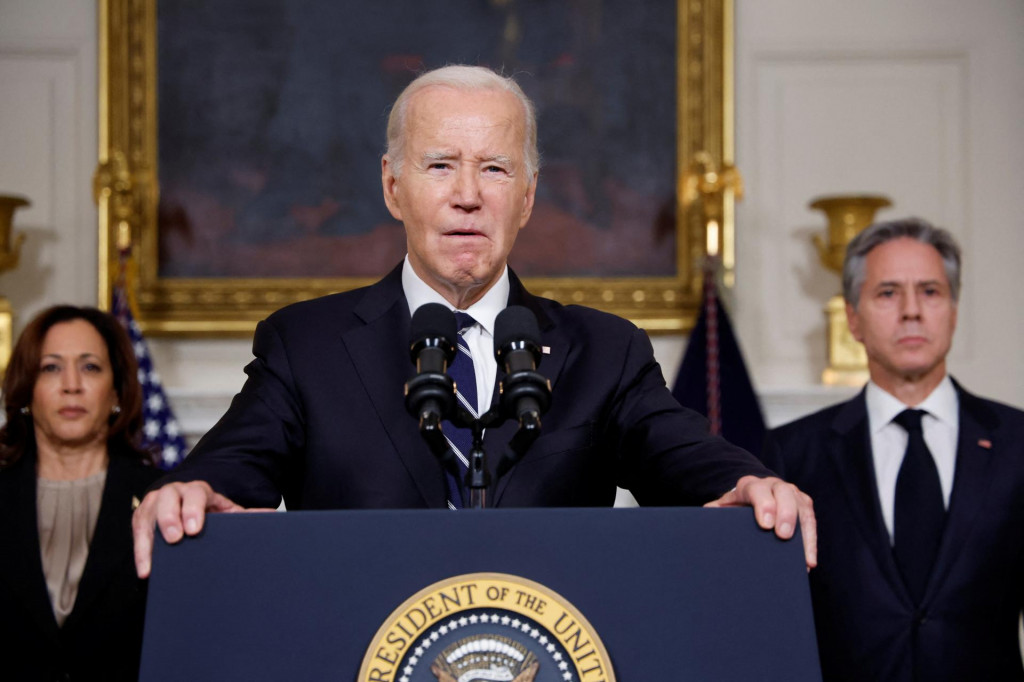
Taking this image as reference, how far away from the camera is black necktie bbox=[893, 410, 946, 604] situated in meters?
3.00

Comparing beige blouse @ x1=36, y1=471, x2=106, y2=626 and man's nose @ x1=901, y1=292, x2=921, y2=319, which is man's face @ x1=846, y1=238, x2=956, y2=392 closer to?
man's nose @ x1=901, y1=292, x2=921, y2=319

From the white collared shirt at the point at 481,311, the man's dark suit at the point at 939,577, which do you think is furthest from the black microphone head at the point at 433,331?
the man's dark suit at the point at 939,577

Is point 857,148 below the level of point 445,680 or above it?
above

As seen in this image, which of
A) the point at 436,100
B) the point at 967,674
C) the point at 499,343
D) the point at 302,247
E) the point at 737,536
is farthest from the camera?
the point at 302,247

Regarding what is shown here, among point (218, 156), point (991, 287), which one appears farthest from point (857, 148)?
point (218, 156)

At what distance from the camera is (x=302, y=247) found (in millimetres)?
5586

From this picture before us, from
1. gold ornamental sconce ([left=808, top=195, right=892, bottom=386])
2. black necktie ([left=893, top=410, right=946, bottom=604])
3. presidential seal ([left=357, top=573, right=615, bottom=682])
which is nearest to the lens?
presidential seal ([left=357, top=573, right=615, bottom=682])

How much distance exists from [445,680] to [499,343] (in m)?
0.47

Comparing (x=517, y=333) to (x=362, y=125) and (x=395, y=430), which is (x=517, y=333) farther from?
(x=362, y=125)

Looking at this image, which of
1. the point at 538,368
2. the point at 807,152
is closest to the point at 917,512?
the point at 538,368

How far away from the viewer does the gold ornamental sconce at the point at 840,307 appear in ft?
17.3

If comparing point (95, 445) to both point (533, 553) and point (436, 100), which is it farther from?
point (533, 553)

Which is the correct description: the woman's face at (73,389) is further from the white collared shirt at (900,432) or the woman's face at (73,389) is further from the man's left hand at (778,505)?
the man's left hand at (778,505)

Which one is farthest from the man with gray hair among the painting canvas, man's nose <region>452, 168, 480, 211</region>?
the painting canvas
